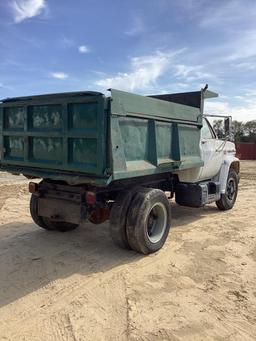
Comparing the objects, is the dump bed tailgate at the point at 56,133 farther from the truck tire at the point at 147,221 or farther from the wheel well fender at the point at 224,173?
the wheel well fender at the point at 224,173

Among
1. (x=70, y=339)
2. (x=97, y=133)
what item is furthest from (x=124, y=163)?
(x=70, y=339)

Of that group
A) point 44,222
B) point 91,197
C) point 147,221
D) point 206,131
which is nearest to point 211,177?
point 206,131

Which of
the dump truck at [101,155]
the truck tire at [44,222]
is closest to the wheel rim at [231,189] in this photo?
the dump truck at [101,155]

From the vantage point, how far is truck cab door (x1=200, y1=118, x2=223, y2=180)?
779 centimetres

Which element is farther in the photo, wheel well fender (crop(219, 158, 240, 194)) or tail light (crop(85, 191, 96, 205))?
wheel well fender (crop(219, 158, 240, 194))

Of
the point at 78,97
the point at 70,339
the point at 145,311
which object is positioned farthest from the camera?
the point at 78,97

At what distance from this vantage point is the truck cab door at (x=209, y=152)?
25.6 ft

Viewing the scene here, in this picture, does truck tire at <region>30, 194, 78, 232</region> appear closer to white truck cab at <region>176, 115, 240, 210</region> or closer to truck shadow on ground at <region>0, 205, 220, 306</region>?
truck shadow on ground at <region>0, 205, 220, 306</region>

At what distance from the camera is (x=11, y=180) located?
1517 cm

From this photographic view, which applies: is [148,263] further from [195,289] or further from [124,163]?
[124,163]

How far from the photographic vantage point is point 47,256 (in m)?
5.63

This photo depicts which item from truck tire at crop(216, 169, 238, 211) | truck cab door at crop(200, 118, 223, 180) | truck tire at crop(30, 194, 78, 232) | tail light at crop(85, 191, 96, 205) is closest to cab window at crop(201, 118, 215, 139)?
truck cab door at crop(200, 118, 223, 180)

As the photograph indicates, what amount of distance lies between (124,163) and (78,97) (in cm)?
103

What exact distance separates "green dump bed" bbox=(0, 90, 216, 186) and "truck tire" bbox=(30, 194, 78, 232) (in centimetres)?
77
